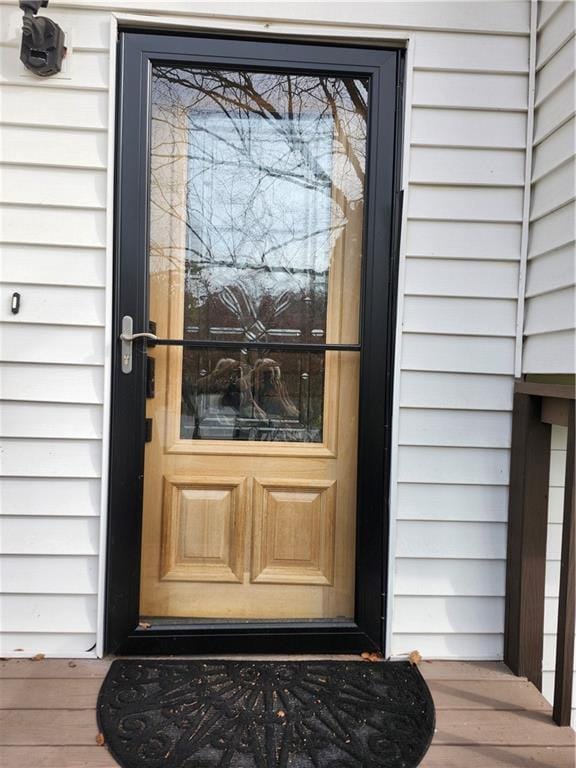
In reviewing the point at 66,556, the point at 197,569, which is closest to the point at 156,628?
the point at 197,569

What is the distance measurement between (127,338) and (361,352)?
0.83 meters

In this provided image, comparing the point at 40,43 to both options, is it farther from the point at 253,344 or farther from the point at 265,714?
the point at 265,714

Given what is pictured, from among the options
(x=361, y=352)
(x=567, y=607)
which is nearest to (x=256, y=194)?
(x=361, y=352)

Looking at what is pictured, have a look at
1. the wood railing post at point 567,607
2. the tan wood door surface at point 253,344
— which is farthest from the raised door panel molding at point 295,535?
the wood railing post at point 567,607

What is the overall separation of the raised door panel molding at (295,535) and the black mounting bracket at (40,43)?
165cm

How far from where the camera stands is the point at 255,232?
176 cm

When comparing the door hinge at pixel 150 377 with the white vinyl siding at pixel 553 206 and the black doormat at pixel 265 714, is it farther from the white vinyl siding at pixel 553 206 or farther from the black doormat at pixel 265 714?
the white vinyl siding at pixel 553 206

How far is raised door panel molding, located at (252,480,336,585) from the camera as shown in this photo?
1818 millimetres

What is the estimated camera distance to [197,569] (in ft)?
5.93

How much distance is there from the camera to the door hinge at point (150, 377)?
172 cm

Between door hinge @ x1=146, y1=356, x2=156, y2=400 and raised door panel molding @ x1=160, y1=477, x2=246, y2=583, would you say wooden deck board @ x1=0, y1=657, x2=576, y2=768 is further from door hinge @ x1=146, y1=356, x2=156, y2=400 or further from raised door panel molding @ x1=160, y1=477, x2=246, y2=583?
door hinge @ x1=146, y1=356, x2=156, y2=400

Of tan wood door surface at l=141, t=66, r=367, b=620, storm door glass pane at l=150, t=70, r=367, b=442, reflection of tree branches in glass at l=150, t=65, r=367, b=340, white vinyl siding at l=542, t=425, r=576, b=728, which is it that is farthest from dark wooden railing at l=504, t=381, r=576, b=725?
reflection of tree branches in glass at l=150, t=65, r=367, b=340

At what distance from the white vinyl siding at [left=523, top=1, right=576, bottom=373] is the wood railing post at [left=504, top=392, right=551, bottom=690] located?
21 cm

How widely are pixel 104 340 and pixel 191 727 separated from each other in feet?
4.05
